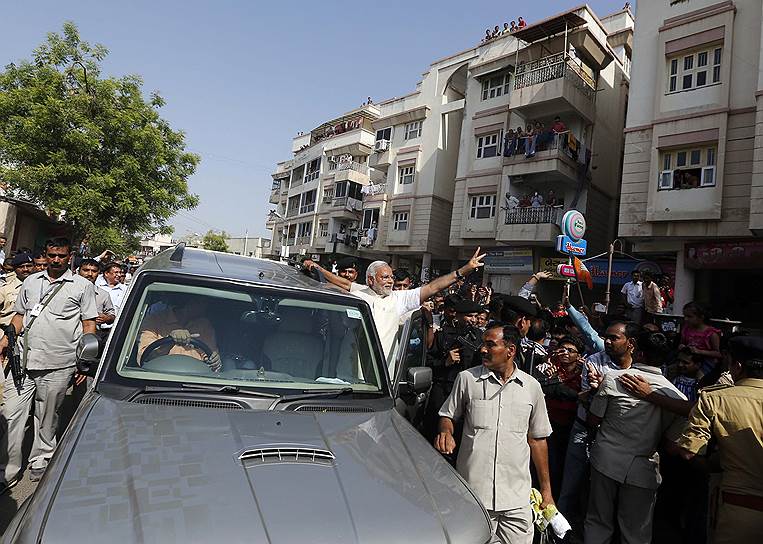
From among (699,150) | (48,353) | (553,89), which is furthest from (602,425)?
(553,89)

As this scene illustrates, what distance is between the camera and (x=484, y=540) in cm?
188

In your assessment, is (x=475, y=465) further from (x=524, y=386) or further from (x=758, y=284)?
(x=758, y=284)

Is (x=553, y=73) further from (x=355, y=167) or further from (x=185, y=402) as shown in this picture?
(x=185, y=402)

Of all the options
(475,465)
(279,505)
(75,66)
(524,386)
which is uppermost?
(75,66)

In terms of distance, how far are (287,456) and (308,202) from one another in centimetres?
3986

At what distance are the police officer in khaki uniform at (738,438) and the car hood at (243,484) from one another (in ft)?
4.96

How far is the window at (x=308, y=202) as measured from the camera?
131 feet

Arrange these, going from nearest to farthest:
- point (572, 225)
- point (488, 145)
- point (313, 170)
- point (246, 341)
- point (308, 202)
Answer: point (246, 341)
point (572, 225)
point (488, 145)
point (308, 202)
point (313, 170)

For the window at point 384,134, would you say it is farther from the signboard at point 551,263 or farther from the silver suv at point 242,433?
the silver suv at point 242,433

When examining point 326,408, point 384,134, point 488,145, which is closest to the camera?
point 326,408

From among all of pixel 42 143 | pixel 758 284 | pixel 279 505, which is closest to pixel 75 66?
pixel 42 143

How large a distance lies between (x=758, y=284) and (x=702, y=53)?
7326 mm

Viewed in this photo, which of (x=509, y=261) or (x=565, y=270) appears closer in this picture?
(x=565, y=270)

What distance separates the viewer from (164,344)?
268 centimetres
